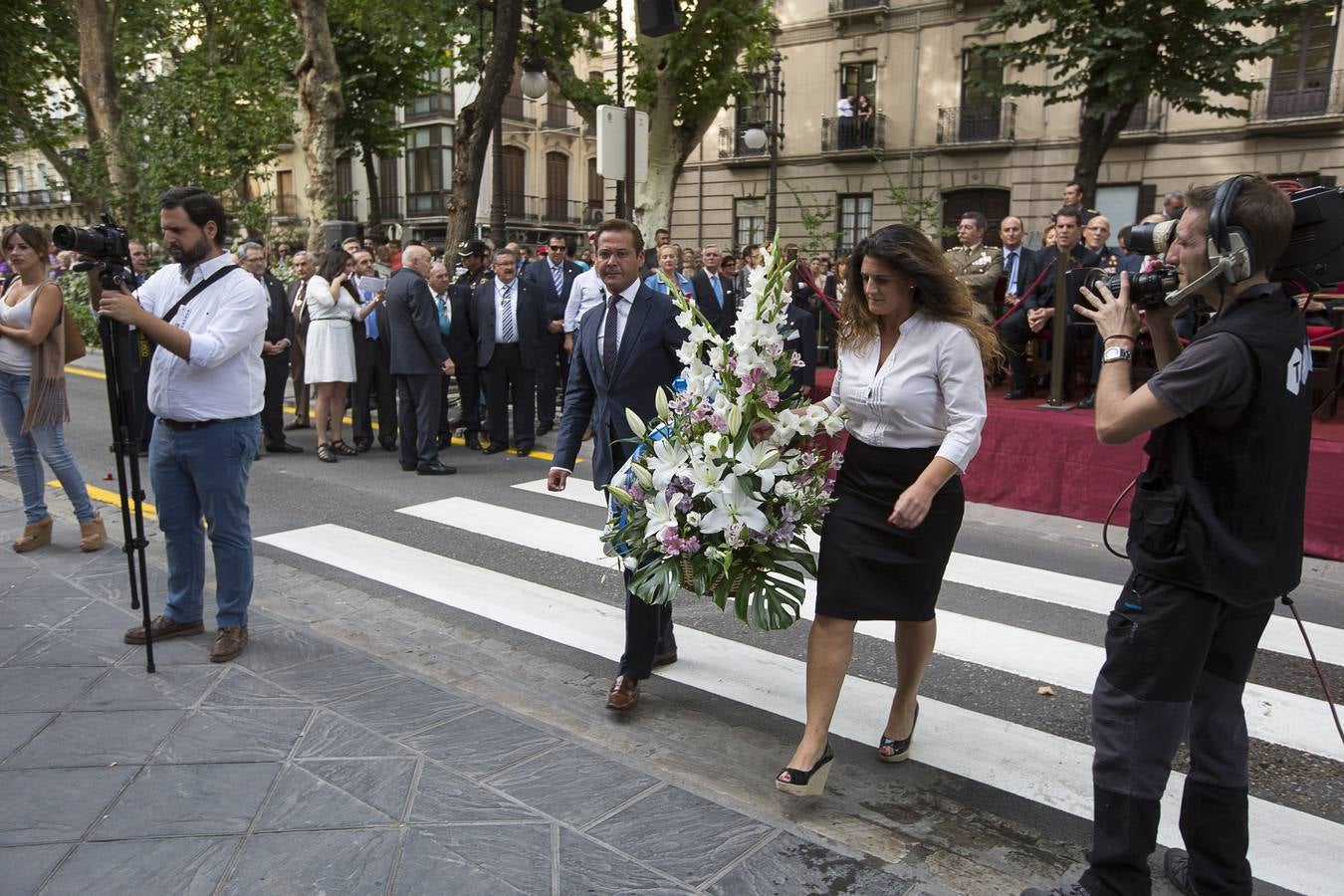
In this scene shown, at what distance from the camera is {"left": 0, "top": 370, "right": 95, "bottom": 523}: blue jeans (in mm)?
6340

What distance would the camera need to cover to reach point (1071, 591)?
20.0ft

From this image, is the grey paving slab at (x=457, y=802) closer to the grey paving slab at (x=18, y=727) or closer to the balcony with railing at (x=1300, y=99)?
the grey paving slab at (x=18, y=727)

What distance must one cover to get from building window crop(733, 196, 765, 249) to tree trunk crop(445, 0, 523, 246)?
1949cm

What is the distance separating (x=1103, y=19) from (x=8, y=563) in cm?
1831

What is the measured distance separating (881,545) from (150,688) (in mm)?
3035

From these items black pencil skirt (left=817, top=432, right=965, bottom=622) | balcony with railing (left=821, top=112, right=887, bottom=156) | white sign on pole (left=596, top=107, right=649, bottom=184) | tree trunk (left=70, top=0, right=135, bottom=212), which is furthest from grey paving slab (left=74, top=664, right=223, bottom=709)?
balcony with railing (left=821, top=112, right=887, bottom=156)

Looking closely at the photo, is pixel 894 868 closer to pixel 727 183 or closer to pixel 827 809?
pixel 827 809

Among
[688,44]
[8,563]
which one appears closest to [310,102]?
[688,44]

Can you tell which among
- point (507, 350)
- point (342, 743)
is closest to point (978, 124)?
point (507, 350)

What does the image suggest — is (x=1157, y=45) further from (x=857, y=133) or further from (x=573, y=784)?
(x=573, y=784)

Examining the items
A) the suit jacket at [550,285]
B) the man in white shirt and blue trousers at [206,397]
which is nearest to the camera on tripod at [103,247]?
the man in white shirt and blue trousers at [206,397]

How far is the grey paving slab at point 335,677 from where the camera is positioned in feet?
13.8

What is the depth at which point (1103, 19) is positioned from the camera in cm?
1773

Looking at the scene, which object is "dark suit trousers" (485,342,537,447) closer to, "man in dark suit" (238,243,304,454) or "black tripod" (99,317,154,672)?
"man in dark suit" (238,243,304,454)
